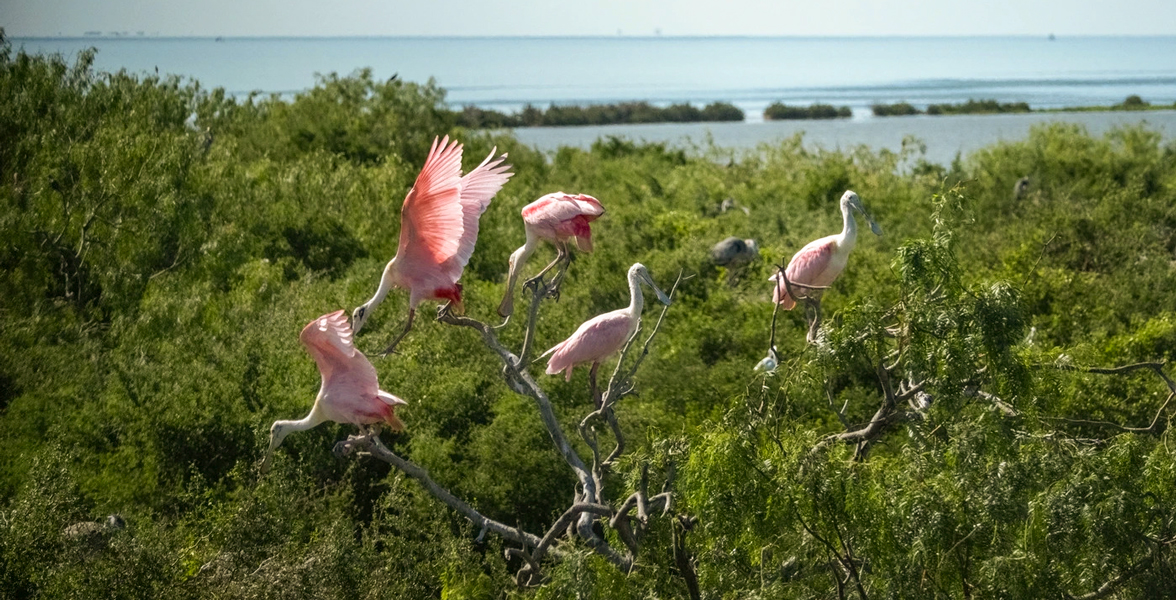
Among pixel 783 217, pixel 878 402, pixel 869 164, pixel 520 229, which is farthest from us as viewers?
pixel 869 164

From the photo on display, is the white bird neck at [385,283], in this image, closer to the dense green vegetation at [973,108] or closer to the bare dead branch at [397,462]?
the bare dead branch at [397,462]

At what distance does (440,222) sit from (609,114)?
6257 cm

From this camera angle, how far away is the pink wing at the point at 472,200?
799 cm

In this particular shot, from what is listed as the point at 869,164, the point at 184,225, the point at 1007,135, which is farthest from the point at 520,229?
the point at 1007,135

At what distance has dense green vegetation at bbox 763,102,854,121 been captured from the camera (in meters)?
73.3

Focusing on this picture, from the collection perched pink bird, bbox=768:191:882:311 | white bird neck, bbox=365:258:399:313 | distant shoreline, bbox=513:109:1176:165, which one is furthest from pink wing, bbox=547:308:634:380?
distant shoreline, bbox=513:109:1176:165

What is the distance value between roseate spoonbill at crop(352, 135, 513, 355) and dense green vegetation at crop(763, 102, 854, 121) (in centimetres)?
6562

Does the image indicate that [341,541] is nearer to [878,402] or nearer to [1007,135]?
[878,402]

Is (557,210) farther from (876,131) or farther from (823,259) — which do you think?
(876,131)

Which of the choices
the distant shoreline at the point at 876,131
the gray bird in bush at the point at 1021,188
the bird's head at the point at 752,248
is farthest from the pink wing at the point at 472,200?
the distant shoreline at the point at 876,131

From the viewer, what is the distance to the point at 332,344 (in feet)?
25.2

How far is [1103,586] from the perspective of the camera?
7.23m

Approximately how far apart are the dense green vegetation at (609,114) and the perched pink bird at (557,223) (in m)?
53.8

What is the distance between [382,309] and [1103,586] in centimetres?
932
